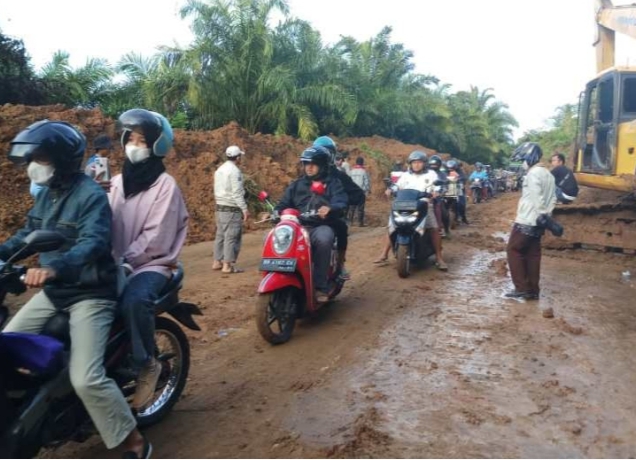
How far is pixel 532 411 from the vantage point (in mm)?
4250

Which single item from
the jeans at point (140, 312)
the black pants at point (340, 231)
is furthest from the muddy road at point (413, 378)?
the black pants at point (340, 231)

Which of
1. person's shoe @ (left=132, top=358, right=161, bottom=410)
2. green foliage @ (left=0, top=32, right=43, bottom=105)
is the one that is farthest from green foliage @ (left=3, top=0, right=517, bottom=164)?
person's shoe @ (left=132, top=358, right=161, bottom=410)

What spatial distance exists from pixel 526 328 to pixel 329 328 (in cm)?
213

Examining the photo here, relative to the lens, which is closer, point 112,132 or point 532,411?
point 532,411

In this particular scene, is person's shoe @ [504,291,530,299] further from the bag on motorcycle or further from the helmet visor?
the helmet visor

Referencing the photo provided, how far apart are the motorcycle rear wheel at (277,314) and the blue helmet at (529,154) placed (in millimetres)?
3770

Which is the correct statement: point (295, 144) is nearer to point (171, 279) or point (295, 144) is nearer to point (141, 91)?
point (141, 91)

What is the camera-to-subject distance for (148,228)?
3660 mm

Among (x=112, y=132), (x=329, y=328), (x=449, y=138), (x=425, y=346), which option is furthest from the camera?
(x=449, y=138)

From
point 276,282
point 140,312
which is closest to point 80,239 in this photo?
point 140,312

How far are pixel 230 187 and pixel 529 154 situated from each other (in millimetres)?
4329

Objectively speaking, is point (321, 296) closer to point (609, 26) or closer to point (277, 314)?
point (277, 314)

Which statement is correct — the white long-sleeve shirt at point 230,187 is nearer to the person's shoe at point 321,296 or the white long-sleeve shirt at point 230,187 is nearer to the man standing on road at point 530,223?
the person's shoe at point 321,296

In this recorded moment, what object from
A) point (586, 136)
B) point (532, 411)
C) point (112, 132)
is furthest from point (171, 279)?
point (112, 132)
